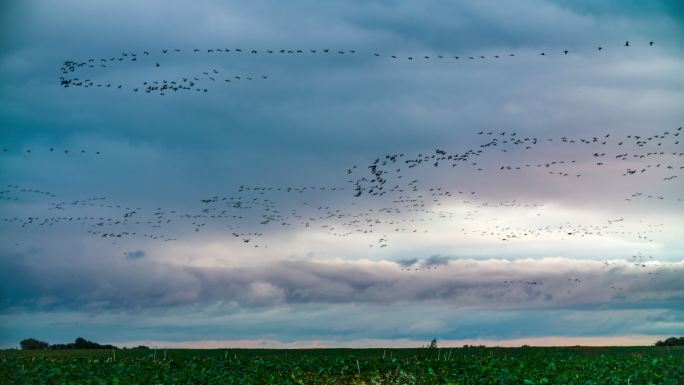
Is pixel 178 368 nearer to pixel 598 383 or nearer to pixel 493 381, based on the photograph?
pixel 493 381

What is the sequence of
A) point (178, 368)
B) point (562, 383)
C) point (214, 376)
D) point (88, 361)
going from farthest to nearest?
point (88, 361) < point (178, 368) < point (214, 376) < point (562, 383)

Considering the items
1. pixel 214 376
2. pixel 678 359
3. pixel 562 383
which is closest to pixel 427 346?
pixel 562 383

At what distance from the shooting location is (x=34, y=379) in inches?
1430

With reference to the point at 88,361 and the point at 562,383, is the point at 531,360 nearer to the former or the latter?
the point at 562,383

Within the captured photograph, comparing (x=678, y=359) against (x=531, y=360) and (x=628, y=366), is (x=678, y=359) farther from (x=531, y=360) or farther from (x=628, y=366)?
(x=531, y=360)

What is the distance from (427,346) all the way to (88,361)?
18847 mm

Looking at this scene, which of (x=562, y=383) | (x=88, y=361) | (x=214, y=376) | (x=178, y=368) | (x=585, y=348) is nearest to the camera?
(x=562, y=383)

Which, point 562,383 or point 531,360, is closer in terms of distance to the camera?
point 562,383

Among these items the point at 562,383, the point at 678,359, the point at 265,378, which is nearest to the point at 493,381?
the point at 562,383

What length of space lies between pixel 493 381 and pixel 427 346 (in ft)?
23.7

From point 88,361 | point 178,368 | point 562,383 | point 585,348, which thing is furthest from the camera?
point 585,348

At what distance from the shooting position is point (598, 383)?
3366cm

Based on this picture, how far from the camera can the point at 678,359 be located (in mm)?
42875

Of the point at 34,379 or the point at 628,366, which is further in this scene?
the point at 628,366
